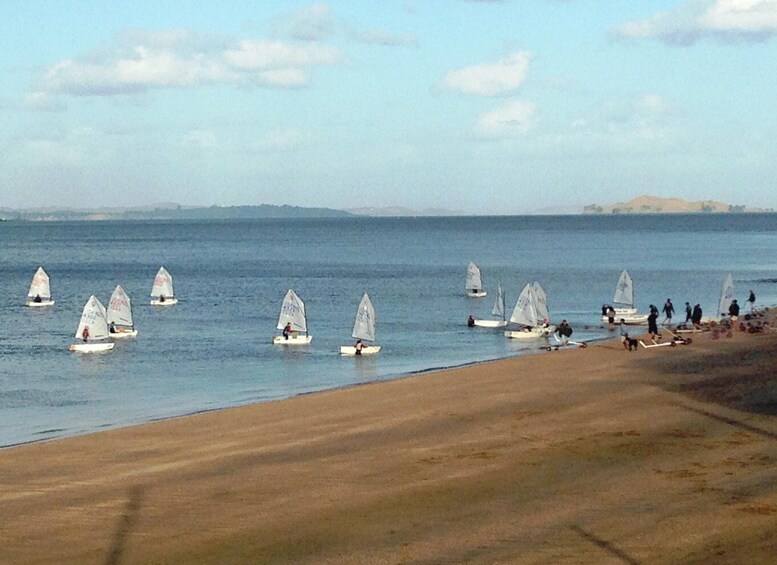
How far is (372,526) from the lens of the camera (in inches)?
752

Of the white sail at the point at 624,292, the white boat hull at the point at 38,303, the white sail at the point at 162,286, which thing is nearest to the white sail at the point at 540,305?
the white sail at the point at 624,292

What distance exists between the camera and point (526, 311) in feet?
198

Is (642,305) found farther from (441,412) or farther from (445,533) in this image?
(445,533)

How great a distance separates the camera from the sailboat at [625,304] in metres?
64.1

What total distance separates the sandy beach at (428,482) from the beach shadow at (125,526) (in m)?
0.05

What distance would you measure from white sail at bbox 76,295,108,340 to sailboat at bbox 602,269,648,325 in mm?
27340

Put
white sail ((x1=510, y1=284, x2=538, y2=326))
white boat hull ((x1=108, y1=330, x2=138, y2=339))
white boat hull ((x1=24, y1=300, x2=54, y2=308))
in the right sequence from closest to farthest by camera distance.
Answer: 1. white sail ((x1=510, y1=284, x2=538, y2=326))
2. white boat hull ((x1=108, y1=330, x2=138, y2=339))
3. white boat hull ((x1=24, y1=300, x2=54, y2=308))

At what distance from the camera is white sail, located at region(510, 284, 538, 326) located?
2362 inches

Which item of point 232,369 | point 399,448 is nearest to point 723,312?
point 232,369

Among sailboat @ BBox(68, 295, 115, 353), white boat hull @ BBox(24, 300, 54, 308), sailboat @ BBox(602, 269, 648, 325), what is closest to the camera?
sailboat @ BBox(68, 295, 115, 353)

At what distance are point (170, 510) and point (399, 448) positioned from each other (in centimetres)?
663

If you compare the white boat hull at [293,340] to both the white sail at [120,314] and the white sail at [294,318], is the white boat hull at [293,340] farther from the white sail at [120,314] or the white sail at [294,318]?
the white sail at [120,314]

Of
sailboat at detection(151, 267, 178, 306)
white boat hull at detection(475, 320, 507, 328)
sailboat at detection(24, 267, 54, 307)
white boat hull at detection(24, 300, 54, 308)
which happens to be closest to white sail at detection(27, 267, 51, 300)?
sailboat at detection(24, 267, 54, 307)

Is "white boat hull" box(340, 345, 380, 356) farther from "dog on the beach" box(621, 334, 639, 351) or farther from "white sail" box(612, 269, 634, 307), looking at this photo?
"white sail" box(612, 269, 634, 307)
